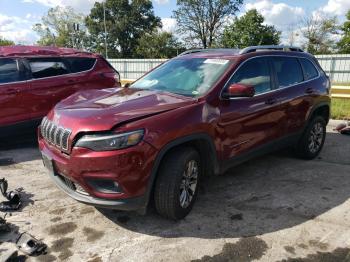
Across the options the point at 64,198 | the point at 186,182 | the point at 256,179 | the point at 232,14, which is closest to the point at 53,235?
the point at 64,198

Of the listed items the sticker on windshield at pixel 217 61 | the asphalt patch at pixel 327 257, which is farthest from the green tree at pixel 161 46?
the asphalt patch at pixel 327 257

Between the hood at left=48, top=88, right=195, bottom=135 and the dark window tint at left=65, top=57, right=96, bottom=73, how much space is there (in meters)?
3.05

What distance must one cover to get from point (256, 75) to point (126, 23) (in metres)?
51.1

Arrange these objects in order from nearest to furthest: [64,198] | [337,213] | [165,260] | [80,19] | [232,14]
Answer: [165,260] < [337,213] < [64,198] < [232,14] < [80,19]

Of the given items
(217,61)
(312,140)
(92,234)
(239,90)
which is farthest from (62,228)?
(312,140)

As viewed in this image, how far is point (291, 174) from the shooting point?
17.5ft

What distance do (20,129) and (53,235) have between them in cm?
336

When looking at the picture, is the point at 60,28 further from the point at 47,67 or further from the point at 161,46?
the point at 47,67

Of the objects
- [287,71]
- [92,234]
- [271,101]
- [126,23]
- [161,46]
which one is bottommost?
[92,234]

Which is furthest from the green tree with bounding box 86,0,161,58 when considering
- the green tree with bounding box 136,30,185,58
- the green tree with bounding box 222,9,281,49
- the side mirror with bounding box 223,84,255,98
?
the side mirror with bounding box 223,84,255,98

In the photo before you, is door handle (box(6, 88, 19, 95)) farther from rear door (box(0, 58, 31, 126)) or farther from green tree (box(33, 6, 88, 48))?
green tree (box(33, 6, 88, 48))

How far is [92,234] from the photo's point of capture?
3.63 m

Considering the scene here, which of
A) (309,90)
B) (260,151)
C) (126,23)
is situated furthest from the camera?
(126,23)

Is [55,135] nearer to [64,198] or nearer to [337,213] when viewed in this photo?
[64,198]
